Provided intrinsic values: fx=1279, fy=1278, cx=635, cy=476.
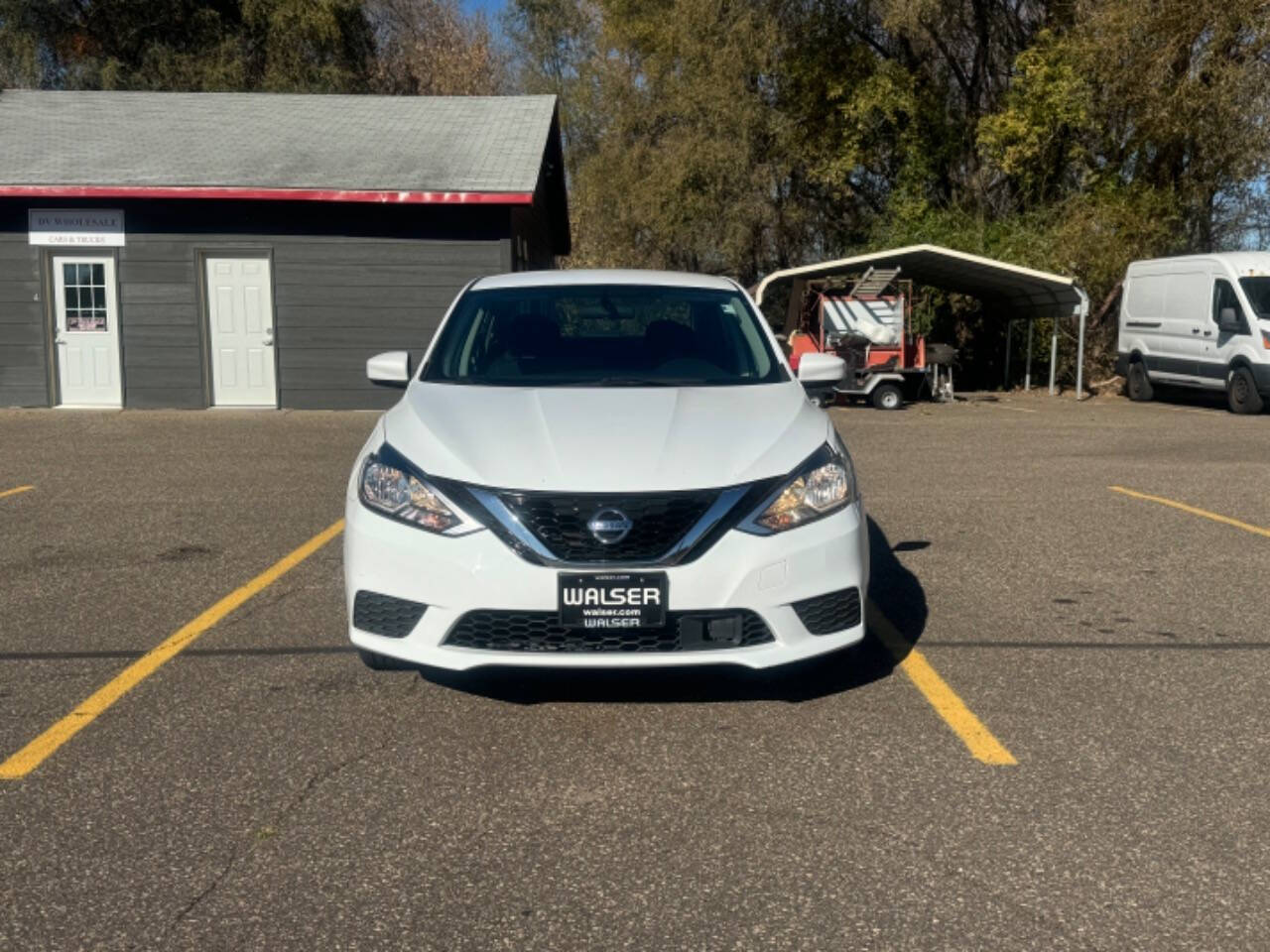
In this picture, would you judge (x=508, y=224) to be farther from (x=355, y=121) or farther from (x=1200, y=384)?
(x=1200, y=384)

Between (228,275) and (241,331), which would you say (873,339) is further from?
(228,275)

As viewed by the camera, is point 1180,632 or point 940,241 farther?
point 940,241

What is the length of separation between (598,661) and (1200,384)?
17509 mm

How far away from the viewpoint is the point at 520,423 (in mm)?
4645

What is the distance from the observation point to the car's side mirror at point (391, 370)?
5.61 metres

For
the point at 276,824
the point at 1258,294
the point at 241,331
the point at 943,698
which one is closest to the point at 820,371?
the point at 943,698

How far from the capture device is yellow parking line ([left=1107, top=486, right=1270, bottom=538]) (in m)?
8.34

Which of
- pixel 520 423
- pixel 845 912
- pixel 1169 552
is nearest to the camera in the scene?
pixel 845 912

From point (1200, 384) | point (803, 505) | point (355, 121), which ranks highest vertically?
point (355, 121)

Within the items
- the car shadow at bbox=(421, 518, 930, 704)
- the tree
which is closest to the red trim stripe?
the car shadow at bbox=(421, 518, 930, 704)

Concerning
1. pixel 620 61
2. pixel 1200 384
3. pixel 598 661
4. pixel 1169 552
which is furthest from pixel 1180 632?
pixel 620 61

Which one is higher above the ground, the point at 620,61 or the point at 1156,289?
the point at 620,61

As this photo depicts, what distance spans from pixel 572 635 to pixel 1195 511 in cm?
648

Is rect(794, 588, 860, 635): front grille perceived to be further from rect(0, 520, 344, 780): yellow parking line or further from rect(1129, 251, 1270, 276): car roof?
rect(1129, 251, 1270, 276): car roof
